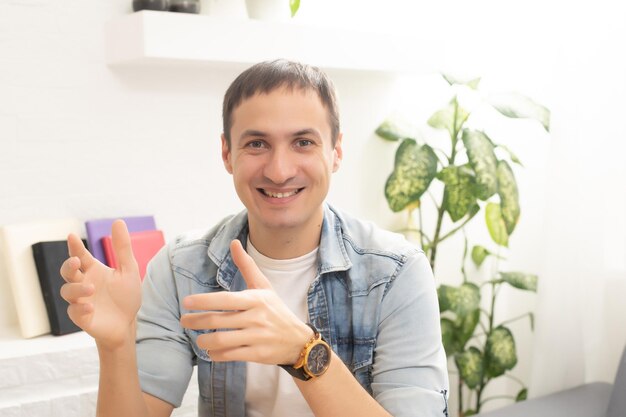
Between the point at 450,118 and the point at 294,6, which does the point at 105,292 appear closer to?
the point at 294,6

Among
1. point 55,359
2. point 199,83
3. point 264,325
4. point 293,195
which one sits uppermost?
point 199,83

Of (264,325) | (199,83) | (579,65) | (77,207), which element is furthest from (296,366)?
(579,65)

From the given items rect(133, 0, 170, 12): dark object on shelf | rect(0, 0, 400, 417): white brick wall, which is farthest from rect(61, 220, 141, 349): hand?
rect(133, 0, 170, 12): dark object on shelf

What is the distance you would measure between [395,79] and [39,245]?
1456 millimetres

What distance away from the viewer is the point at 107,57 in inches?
99.8

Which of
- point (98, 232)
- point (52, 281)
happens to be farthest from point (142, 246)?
point (52, 281)

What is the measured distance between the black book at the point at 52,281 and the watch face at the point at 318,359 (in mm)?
1215

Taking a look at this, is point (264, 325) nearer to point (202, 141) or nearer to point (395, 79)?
point (202, 141)

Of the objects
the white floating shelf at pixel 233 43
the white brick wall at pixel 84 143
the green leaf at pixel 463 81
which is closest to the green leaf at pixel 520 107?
the green leaf at pixel 463 81

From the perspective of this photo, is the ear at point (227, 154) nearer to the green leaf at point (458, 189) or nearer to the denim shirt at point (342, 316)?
the denim shirt at point (342, 316)

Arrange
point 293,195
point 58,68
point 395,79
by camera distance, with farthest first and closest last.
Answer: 1. point 395,79
2. point 58,68
3. point 293,195

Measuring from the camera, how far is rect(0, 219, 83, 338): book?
7.68 feet

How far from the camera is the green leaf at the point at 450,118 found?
120 inches

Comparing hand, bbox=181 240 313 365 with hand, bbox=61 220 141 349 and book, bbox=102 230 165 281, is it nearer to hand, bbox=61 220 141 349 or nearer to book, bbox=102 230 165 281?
hand, bbox=61 220 141 349
